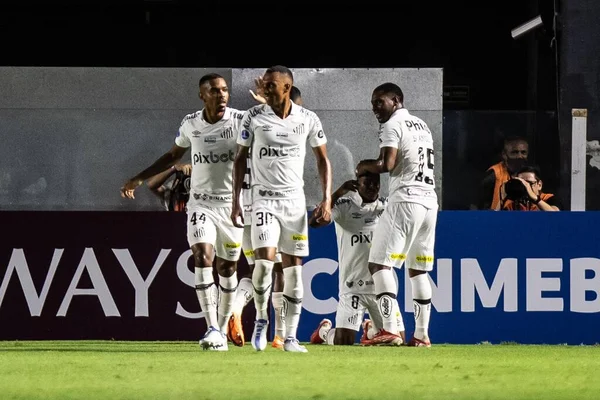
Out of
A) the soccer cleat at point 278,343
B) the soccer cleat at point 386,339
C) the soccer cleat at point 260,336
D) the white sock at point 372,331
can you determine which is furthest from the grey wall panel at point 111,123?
the soccer cleat at point 260,336

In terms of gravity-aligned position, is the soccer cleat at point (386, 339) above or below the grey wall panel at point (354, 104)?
below

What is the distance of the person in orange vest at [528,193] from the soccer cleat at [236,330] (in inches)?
124

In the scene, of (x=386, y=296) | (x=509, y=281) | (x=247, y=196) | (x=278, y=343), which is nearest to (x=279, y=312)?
(x=278, y=343)

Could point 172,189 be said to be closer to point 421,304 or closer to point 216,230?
point 216,230

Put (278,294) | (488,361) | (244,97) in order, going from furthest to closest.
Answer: (244,97)
(278,294)
(488,361)

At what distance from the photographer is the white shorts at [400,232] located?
494 inches

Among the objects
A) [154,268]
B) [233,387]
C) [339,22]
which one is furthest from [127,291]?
[339,22]

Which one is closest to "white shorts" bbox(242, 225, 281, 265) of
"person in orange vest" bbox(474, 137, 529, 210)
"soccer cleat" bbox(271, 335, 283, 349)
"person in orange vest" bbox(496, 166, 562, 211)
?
"soccer cleat" bbox(271, 335, 283, 349)

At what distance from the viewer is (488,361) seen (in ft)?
35.9

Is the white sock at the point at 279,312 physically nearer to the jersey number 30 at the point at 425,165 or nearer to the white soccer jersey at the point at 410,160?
the white soccer jersey at the point at 410,160

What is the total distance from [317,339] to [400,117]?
2.40 m

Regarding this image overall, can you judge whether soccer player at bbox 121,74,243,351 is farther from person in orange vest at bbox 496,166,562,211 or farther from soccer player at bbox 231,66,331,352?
person in orange vest at bbox 496,166,562,211

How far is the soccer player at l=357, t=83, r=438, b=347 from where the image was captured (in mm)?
12492

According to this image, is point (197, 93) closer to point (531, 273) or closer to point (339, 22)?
point (531, 273)
